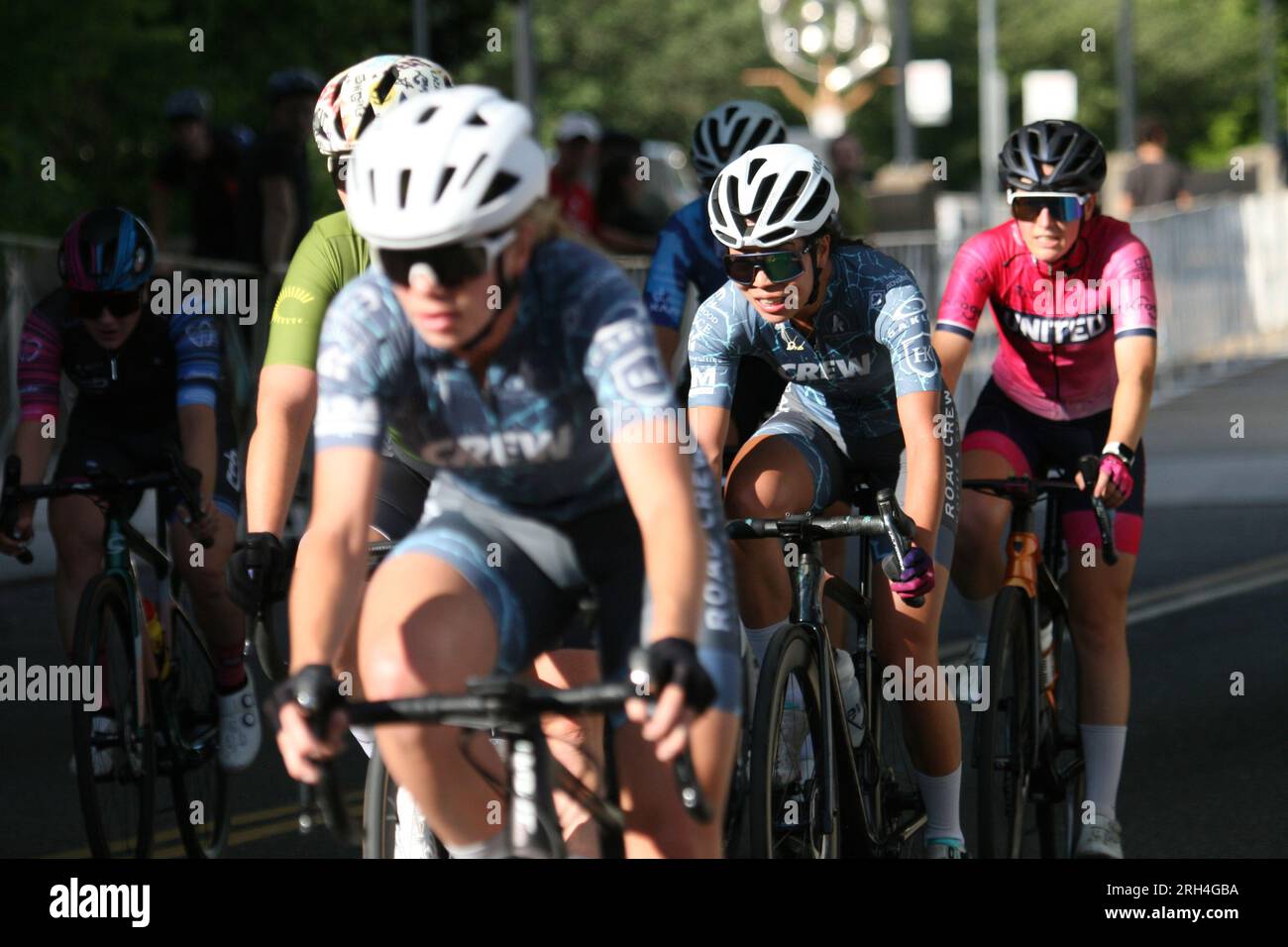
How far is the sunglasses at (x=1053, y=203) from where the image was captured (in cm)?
698

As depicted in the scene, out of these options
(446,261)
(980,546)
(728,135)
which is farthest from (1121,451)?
→ (446,261)

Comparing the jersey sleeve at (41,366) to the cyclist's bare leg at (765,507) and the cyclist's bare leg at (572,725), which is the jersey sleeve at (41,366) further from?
the cyclist's bare leg at (572,725)

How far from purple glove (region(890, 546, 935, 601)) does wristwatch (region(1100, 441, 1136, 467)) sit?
130cm

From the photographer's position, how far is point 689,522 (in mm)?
4070

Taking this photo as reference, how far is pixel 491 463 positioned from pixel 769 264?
5.73 ft

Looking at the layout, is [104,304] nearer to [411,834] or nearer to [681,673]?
[411,834]

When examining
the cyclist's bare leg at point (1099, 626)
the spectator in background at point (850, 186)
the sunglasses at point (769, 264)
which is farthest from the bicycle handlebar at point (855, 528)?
the spectator in background at point (850, 186)

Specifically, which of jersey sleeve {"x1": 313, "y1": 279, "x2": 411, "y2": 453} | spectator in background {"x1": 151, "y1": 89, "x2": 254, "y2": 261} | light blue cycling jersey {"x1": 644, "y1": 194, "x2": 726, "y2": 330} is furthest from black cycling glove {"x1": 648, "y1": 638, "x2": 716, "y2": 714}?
spectator in background {"x1": 151, "y1": 89, "x2": 254, "y2": 261}

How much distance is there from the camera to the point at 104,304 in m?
7.09

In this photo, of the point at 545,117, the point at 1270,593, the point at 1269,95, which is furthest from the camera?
the point at 545,117

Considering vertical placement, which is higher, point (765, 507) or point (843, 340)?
point (843, 340)

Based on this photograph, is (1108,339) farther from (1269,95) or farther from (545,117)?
(545,117)

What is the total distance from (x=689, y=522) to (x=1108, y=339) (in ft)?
11.4

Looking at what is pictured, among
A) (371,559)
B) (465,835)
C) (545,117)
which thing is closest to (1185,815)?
(371,559)
